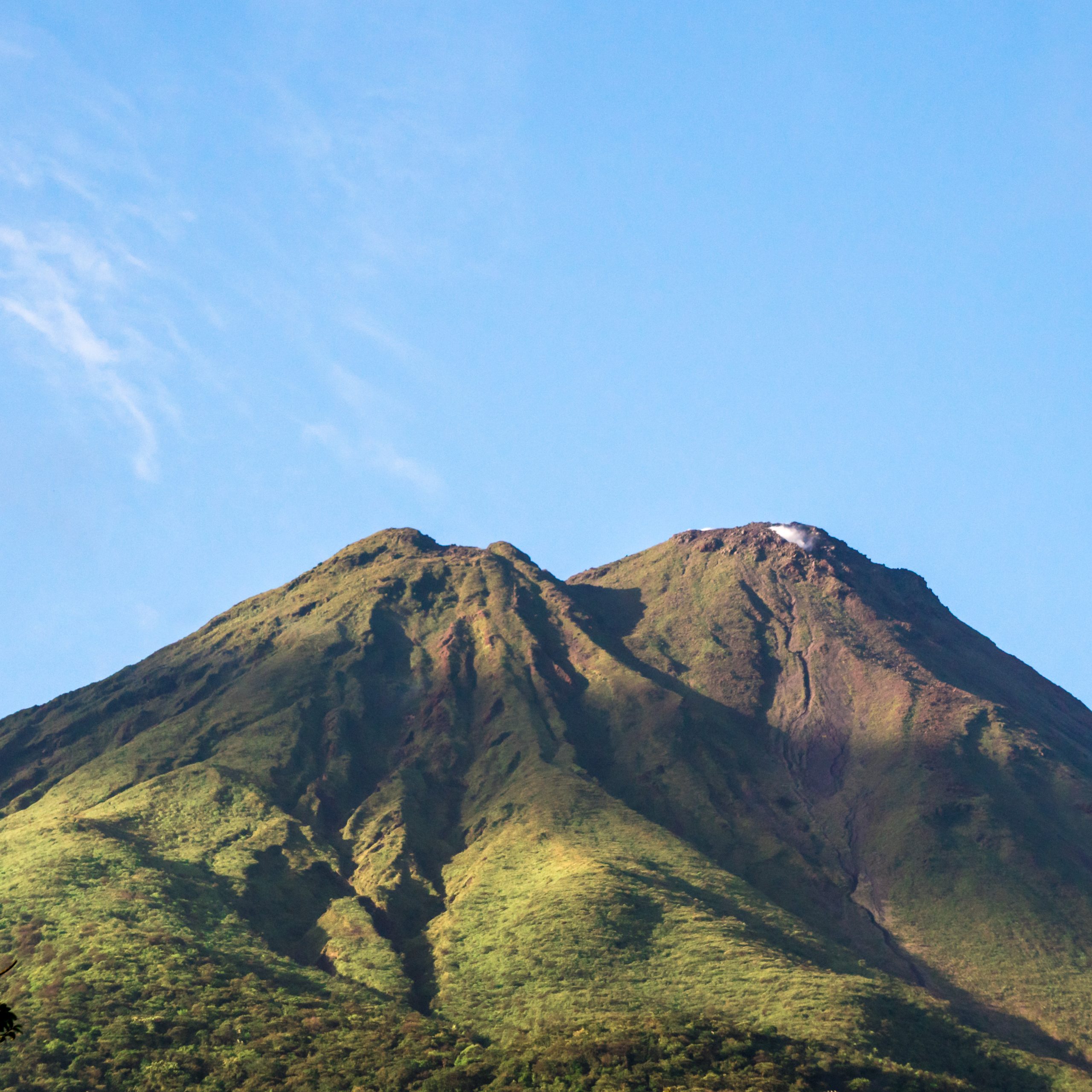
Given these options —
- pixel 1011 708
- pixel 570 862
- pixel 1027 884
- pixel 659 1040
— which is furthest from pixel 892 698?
pixel 659 1040

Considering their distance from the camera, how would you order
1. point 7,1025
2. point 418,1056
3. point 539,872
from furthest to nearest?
1. point 539,872
2. point 418,1056
3. point 7,1025

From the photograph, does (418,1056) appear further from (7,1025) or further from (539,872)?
(7,1025)

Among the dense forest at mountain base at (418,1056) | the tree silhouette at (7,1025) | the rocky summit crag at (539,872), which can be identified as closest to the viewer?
the tree silhouette at (7,1025)

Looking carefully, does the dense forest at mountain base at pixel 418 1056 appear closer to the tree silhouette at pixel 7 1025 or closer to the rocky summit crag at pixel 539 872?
the rocky summit crag at pixel 539 872

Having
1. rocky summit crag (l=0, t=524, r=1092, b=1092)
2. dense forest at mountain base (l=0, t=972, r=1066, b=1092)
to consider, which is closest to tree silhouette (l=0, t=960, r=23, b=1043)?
dense forest at mountain base (l=0, t=972, r=1066, b=1092)

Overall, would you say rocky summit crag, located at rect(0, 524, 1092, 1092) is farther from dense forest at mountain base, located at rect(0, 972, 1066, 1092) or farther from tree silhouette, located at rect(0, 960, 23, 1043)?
tree silhouette, located at rect(0, 960, 23, 1043)

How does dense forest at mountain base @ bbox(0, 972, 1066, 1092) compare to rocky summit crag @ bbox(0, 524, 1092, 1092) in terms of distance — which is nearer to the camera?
dense forest at mountain base @ bbox(0, 972, 1066, 1092)

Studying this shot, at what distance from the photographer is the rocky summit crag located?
297ft

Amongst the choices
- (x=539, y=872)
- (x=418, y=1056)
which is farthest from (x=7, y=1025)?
(x=539, y=872)

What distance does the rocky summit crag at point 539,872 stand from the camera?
297ft

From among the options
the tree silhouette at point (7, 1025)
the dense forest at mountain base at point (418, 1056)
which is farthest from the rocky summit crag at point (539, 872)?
the tree silhouette at point (7, 1025)

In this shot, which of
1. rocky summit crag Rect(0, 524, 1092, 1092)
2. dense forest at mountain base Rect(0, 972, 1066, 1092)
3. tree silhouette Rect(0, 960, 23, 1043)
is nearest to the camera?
tree silhouette Rect(0, 960, 23, 1043)

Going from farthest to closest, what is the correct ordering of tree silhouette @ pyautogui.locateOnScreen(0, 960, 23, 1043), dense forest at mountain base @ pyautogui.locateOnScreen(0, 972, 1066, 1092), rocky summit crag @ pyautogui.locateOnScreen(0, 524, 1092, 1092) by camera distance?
rocky summit crag @ pyautogui.locateOnScreen(0, 524, 1092, 1092) < dense forest at mountain base @ pyautogui.locateOnScreen(0, 972, 1066, 1092) < tree silhouette @ pyautogui.locateOnScreen(0, 960, 23, 1043)

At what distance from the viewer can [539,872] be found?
5044 inches
